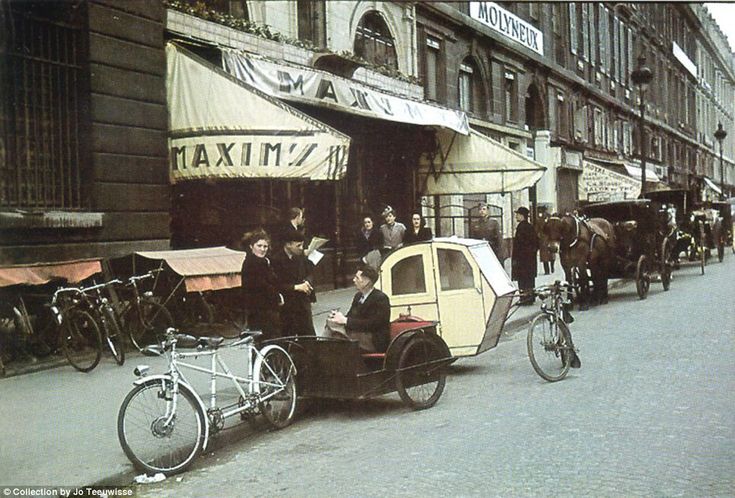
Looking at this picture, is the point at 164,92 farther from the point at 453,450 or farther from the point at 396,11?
the point at 396,11

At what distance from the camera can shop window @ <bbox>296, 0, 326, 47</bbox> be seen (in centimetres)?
1059

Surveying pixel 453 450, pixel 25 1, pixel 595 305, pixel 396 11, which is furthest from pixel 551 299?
pixel 396 11

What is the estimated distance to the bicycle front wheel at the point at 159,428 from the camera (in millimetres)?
5691

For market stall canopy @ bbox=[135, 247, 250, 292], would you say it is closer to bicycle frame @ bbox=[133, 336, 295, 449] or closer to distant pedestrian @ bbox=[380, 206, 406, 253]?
bicycle frame @ bbox=[133, 336, 295, 449]

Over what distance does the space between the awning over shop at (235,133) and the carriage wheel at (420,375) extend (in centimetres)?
233

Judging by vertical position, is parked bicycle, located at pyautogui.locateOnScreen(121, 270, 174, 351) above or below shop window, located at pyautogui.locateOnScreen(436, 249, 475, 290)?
below

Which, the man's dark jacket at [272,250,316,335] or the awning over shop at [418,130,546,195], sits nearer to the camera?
the man's dark jacket at [272,250,316,335]

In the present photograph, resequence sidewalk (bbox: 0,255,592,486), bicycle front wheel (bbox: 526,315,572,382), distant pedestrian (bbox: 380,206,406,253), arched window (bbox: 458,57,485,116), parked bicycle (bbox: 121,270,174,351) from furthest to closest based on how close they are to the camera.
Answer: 1. arched window (bbox: 458,57,485,116)
2. distant pedestrian (bbox: 380,206,406,253)
3. bicycle front wheel (bbox: 526,315,572,382)
4. parked bicycle (bbox: 121,270,174,351)
5. sidewalk (bbox: 0,255,592,486)

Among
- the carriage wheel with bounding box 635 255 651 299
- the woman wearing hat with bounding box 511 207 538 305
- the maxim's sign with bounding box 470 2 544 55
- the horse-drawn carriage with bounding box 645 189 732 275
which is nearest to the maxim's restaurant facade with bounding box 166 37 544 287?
the maxim's sign with bounding box 470 2 544 55

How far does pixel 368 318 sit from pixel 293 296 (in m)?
0.84

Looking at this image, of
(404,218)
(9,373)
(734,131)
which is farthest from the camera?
(734,131)

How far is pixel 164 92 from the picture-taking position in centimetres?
842

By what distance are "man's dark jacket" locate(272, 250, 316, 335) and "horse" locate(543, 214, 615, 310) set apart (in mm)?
7614

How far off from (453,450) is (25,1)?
15.6 ft
